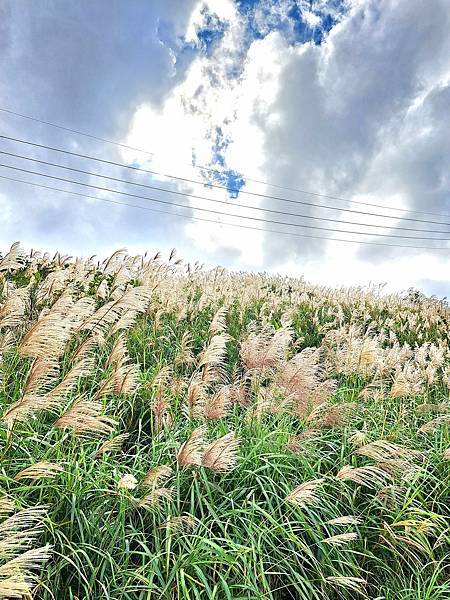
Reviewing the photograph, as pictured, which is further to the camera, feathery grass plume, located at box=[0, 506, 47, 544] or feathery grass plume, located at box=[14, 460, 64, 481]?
feathery grass plume, located at box=[14, 460, 64, 481]

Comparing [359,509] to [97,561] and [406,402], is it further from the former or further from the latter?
[406,402]

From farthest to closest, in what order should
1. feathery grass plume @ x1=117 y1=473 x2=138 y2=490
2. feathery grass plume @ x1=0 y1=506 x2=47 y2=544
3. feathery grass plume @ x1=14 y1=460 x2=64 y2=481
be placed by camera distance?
feathery grass plume @ x1=117 y1=473 x2=138 y2=490, feathery grass plume @ x1=14 y1=460 x2=64 y2=481, feathery grass plume @ x1=0 y1=506 x2=47 y2=544

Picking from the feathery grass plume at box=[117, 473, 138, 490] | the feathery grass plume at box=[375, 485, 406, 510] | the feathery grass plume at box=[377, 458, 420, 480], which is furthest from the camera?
the feathery grass plume at box=[375, 485, 406, 510]

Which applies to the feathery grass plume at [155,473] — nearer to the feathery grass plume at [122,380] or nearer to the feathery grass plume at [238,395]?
the feathery grass plume at [122,380]

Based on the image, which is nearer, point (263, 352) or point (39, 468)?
point (39, 468)

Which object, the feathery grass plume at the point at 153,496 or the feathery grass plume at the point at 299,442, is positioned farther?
the feathery grass plume at the point at 299,442

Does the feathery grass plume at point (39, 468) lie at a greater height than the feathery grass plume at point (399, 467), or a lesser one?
lesser

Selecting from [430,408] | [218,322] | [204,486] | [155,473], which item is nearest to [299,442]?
[204,486]

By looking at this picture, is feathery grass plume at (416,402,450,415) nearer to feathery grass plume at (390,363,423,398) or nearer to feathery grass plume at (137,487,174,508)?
feathery grass plume at (390,363,423,398)

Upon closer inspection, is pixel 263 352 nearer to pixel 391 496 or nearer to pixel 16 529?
pixel 391 496

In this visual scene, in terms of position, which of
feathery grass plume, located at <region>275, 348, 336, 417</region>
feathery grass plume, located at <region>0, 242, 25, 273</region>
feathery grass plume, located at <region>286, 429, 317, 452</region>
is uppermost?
feathery grass plume, located at <region>0, 242, 25, 273</region>

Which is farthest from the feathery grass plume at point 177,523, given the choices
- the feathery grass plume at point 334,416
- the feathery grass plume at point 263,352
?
the feathery grass plume at point 263,352

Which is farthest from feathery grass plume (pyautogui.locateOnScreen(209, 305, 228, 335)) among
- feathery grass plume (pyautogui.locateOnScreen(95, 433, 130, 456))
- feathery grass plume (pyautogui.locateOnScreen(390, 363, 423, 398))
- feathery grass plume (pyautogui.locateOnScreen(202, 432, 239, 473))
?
feathery grass plume (pyautogui.locateOnScreen(202, 432, 239, 473))

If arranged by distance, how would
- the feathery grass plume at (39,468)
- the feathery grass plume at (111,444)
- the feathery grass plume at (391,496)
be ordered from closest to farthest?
the feathery grass plume at (39,468) < the feathery grass plume at (111,444) < the feathery grass plume at (391,496)
